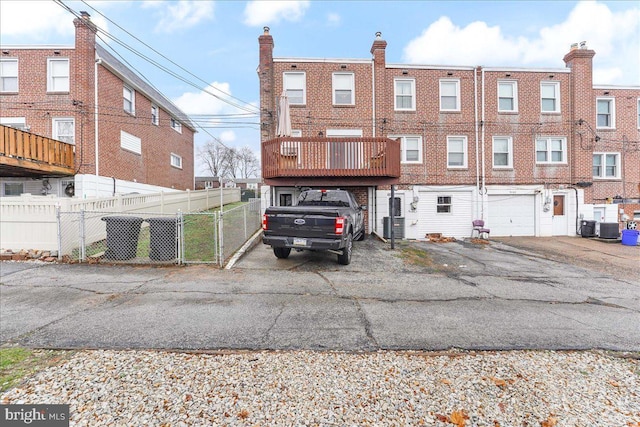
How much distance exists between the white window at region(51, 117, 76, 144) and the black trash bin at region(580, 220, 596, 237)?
2426 cm

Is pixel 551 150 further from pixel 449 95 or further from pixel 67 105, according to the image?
pixel 67 105

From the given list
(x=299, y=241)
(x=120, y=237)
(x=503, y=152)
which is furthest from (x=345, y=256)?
(x=503, y=152)

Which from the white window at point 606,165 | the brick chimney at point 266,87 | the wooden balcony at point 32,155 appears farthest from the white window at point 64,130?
the white window at point 606,165

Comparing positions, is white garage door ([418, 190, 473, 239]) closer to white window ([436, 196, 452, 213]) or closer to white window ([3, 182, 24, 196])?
white window ([436, 196, 452, 213])

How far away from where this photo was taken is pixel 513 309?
486cm

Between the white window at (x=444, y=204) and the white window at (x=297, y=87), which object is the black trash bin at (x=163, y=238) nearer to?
the white window at (x=297, y=87)

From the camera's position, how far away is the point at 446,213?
47.5ft

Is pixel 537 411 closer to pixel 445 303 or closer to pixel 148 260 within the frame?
pixel 445 303

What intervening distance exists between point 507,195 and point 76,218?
1731cm

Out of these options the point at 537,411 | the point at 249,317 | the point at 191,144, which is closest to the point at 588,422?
the point at 537,411

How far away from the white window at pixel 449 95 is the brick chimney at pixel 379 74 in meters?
3.04

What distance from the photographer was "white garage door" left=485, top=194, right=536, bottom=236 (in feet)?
48.3

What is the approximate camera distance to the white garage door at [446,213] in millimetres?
14391

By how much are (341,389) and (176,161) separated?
23.3 metres
